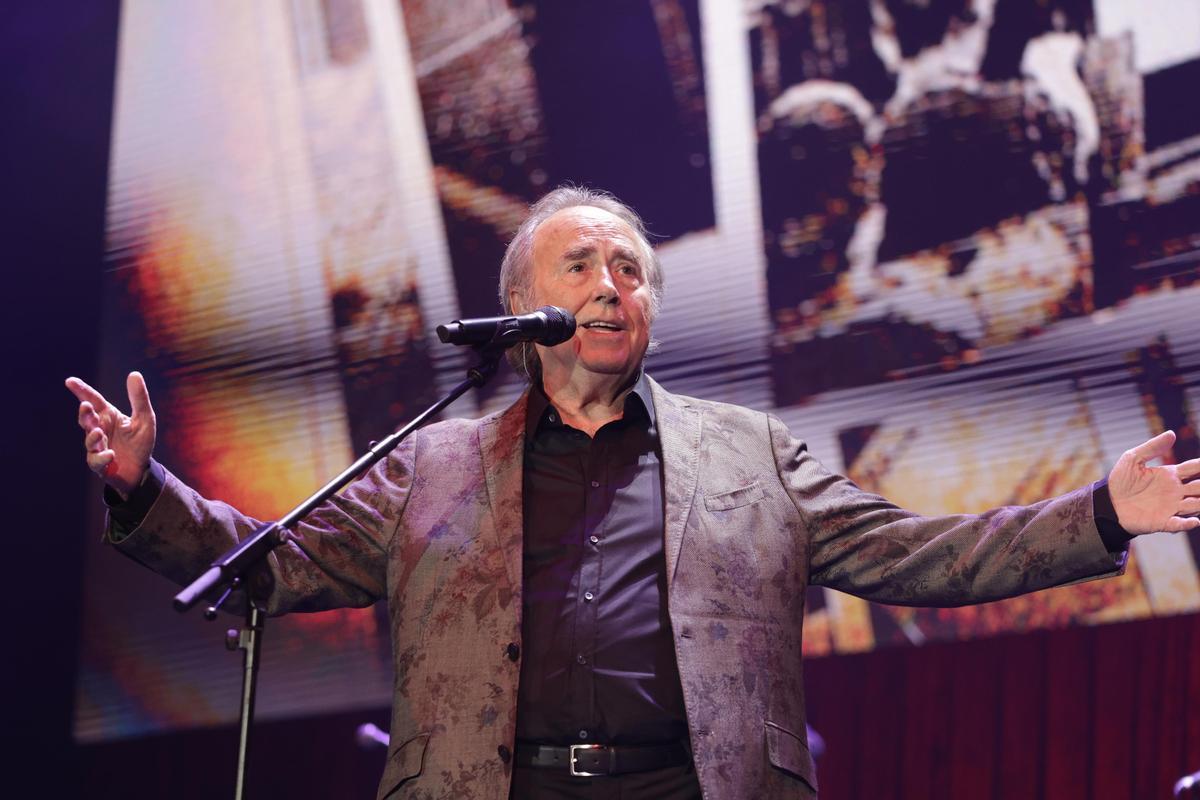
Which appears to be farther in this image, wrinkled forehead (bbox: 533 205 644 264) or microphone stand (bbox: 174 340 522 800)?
wrinkled forehead (bbox: 533 205 644 264)

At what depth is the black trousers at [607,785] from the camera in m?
1.80

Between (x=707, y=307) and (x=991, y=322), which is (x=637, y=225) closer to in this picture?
(x=707, y=307)

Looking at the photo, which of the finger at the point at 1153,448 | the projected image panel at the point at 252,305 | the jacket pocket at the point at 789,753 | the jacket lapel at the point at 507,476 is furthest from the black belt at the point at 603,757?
the projected image panel at the point at 252,305

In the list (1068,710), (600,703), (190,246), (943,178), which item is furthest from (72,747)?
(943,178)

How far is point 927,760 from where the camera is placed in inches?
106

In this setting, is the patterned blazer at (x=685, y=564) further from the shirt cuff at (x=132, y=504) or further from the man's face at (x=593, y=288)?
the man's face at (x=593, y=288)

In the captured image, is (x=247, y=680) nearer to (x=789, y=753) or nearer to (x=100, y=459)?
(x=100, y=459)

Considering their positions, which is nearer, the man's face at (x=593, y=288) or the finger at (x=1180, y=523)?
the finger at (x=1180, y=523)

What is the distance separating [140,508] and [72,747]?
5.08ft

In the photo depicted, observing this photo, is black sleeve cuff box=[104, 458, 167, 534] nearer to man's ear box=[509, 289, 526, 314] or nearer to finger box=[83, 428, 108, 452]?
finger box=[83, 428, 108, 452]

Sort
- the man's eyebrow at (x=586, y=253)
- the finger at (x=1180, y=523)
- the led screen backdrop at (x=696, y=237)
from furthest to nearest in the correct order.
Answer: the led screen backdrop at (x=696, y=237) < the man's eyebrow at (x=586, y=253) < the finger at (x=1180, y=523)

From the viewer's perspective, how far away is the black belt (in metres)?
1.79

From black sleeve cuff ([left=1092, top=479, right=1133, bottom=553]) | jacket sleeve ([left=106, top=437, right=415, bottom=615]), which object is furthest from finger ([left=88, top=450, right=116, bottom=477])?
black sleeve cuff ([left=1092, top=479, right=1133, bottom=553])

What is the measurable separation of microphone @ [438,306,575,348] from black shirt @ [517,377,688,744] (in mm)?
275
